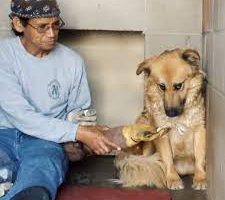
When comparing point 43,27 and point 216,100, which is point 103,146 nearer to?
point 216,100

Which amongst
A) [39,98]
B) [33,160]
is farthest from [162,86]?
[33,160]

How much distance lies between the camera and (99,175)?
10.7 feet

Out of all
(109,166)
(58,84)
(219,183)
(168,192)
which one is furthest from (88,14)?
(219,183)

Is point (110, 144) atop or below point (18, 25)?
below

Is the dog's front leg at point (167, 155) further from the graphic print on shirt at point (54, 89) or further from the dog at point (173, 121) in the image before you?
the graphic print on shirt at point (54, 89)

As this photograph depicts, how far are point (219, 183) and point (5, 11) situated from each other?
2.05 m

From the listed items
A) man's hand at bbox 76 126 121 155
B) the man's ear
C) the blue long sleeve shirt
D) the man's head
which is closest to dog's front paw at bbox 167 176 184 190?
man's hand at bbox 76 126 121 155

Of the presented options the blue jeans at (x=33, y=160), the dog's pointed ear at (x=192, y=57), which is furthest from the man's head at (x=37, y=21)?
the dog's pointed ear at (x=192, y=57)

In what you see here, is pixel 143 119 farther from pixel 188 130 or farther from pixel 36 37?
pixel 36 37

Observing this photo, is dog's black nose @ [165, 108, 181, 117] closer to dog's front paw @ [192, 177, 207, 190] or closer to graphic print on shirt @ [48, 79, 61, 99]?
dog's front paw @ [192, 177, 207, 190]

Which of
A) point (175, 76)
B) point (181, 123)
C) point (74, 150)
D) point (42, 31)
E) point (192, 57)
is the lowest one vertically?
point (74, 150)

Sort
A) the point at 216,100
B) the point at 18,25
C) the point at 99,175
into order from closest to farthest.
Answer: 1. the point at 216,100
2. the point at 18,25
3. the point at 99,175

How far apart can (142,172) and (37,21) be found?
3.55ft

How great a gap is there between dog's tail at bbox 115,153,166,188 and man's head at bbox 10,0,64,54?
0.86m
